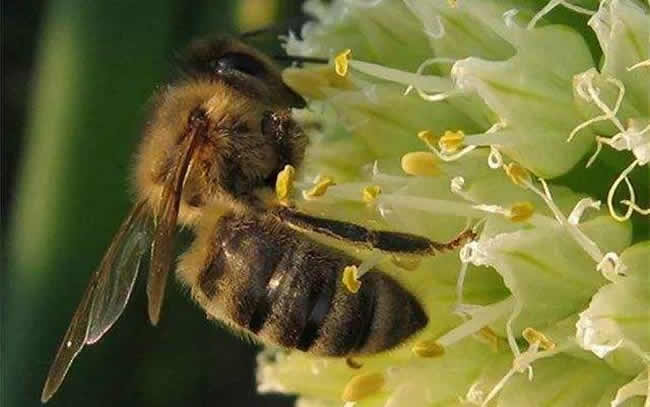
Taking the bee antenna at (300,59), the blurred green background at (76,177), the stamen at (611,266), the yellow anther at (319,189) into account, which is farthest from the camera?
the blurred green background at (76,177)

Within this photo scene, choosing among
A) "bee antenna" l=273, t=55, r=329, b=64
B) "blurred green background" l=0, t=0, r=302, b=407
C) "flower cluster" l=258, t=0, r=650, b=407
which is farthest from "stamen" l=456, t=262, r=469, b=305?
"blurred green background" l=0, t=0, r=302, b=407

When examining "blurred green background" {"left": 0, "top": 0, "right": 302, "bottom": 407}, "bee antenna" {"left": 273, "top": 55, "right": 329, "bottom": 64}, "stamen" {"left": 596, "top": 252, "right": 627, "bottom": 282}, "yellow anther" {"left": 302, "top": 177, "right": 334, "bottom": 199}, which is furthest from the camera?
"blurred green background" {"left": 0, "top": 0, "right": 302, "bottom": 407}

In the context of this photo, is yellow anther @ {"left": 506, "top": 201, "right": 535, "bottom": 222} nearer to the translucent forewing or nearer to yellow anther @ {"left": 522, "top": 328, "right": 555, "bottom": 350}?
yellow anther @ {"left": 522, "top": 328, "right": 555, "bottom": 350}

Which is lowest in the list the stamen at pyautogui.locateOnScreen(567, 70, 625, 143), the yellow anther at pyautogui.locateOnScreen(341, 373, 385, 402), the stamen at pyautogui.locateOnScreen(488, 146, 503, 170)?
the yellow anther at pyautogui.locateOnScreen(341, 373, 385, 402)

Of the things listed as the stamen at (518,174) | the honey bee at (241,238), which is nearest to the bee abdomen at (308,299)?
the honey bee at (241,238)

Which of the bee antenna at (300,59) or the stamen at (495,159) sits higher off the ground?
the stamen at (495,159)

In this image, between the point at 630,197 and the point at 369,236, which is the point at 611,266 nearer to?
the point at 630,197

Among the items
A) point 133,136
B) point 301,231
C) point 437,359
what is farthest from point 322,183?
point 133,136

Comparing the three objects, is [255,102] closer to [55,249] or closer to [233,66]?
[233,66]

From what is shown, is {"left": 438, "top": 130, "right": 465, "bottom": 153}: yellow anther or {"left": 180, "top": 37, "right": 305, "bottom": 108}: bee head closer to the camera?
{"left": 438, "top": 130, "right": 465, "bottom": 153}: yellow anther

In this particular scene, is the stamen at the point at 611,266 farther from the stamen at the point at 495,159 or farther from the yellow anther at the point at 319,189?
the yellow anther at the point at 319,189
